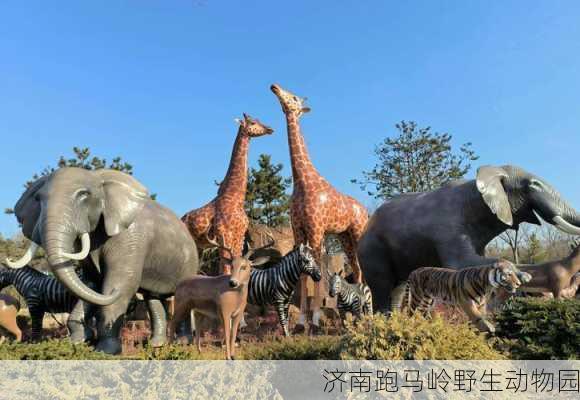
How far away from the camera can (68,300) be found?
7.03 m

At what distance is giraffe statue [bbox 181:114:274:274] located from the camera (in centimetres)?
1024

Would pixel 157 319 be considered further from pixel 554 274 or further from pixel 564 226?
pixel 554 274

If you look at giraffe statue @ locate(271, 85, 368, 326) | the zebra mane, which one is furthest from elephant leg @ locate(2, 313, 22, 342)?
the zebra mane

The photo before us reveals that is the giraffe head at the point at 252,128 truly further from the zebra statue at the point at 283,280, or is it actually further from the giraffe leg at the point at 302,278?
the zebra statue at the point at 283,280

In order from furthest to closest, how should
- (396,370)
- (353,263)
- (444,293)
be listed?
(353,263) → (444,293) → (396,370)

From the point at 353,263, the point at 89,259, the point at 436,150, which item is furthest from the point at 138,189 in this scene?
the point at 436,150

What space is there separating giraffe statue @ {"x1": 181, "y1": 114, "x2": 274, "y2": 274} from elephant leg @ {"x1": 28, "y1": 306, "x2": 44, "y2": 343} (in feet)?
11.2

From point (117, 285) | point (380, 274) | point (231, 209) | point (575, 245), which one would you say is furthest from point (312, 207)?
point (117, 285)

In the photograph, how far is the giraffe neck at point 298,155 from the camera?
32.1ft

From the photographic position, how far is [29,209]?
16.9 feet

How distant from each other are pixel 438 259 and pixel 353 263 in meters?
5.18

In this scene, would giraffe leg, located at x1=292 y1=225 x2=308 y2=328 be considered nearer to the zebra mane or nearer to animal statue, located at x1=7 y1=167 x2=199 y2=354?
animal statue, located at x1=7 y1=167 x2=199 y2=354

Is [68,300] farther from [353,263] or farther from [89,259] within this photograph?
[353,263]

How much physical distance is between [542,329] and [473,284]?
0.75 metres
